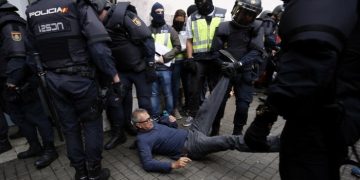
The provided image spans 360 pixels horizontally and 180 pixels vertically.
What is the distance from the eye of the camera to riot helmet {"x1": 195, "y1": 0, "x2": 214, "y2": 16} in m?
4.01

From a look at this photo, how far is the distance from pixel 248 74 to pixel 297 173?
7.20 ft

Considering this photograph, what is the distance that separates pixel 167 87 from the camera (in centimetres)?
452

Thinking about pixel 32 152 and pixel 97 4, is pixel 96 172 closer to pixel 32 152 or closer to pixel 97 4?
pixel 32 152

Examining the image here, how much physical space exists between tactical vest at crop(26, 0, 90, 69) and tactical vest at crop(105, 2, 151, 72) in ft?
2.56

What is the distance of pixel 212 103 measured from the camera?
10.8 feet

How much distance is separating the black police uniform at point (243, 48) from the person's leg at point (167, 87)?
1.25 metres

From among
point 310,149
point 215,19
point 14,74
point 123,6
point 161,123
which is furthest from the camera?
point 215,19

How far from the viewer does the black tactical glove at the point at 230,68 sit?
125 inches

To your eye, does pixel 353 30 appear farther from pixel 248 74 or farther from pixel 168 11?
pixel 168 11

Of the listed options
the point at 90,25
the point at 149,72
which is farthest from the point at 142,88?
the point at 90,25

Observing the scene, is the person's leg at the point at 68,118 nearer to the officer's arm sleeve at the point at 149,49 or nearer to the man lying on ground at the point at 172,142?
the man lying on ground at the point at 172,142

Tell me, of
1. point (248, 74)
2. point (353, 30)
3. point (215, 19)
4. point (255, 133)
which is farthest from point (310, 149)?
point (215, 19)

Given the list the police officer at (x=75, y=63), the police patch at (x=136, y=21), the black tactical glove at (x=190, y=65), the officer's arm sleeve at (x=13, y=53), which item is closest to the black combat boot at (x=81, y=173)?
the police officer at (x=75, y=63)

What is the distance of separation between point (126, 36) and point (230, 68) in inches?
57.4
